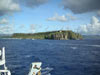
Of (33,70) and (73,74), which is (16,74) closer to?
(73,74)

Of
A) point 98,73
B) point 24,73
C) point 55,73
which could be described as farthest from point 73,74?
point 24,73

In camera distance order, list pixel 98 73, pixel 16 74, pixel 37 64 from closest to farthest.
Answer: pixel 37 64 → pixel 16 74 → pixel 98 73

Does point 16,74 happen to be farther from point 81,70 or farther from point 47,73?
point 81,70

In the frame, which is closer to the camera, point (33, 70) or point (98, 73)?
point (33, 70)

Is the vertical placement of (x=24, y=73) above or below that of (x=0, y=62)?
below

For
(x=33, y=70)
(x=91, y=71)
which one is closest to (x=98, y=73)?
(x=91, y=71)

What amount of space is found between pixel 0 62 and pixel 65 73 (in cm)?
1944

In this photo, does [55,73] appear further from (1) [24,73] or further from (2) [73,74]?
(1) [24,73]

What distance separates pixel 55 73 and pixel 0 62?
18696 mm

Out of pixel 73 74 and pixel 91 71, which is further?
pixel 91 71

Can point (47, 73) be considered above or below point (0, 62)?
below

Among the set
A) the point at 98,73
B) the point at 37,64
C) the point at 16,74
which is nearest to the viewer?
the point at 37,64

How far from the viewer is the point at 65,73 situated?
30.4 meters

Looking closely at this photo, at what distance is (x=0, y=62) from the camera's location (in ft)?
42.9
